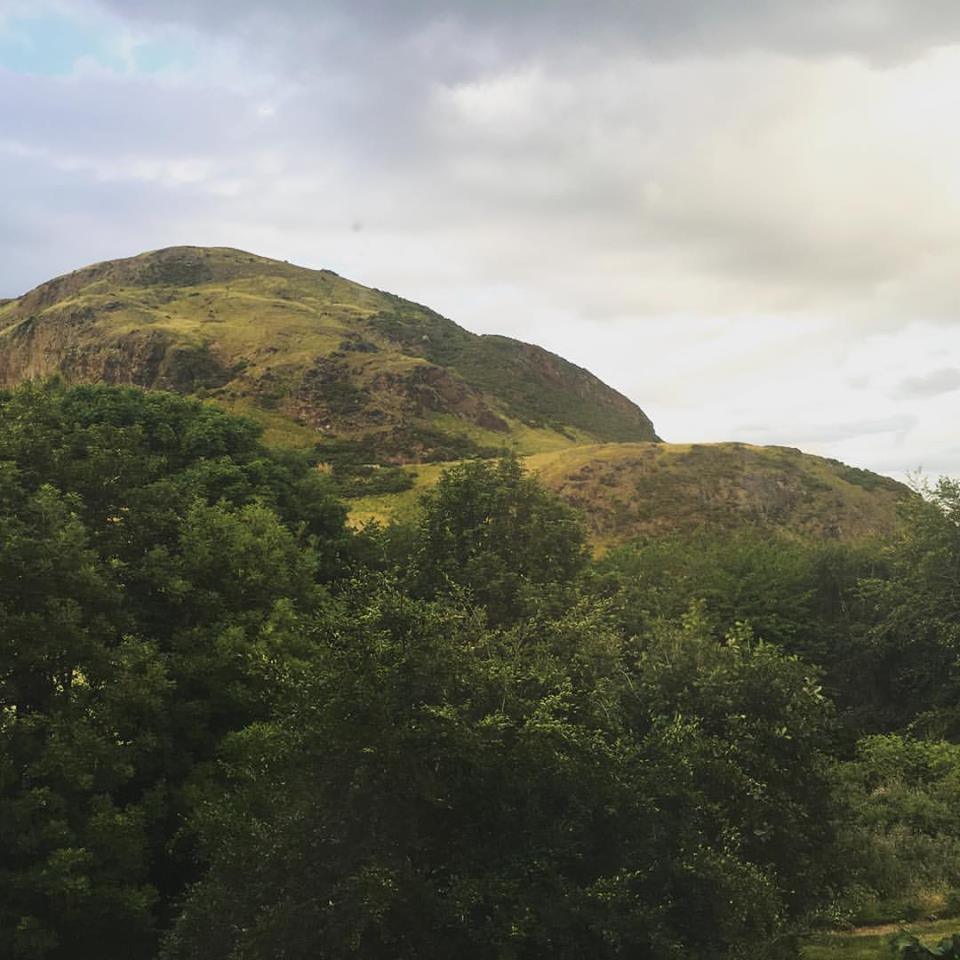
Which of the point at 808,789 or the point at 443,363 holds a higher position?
the point at 443,363

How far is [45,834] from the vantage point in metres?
15.7

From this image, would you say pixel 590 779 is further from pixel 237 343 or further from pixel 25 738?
pixel 237 343

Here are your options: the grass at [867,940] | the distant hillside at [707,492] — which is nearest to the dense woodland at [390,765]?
the grass at [867,940]

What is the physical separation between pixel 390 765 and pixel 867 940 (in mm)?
11440

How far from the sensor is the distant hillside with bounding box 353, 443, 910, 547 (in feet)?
235

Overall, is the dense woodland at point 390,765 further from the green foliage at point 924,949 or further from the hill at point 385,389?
the hill at point 385,389

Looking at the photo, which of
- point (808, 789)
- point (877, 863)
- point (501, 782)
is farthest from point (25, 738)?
point (877, 863)

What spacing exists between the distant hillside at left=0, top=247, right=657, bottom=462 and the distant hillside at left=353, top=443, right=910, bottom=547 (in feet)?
65.7

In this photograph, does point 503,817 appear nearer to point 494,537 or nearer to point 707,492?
point 494,537

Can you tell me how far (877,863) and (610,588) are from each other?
68.6 feet

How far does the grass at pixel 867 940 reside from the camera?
15.0 metres

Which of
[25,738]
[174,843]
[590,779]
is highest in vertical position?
[590,779]

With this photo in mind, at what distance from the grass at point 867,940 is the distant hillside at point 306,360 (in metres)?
81.4

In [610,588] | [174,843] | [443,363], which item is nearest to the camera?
[174,843]
